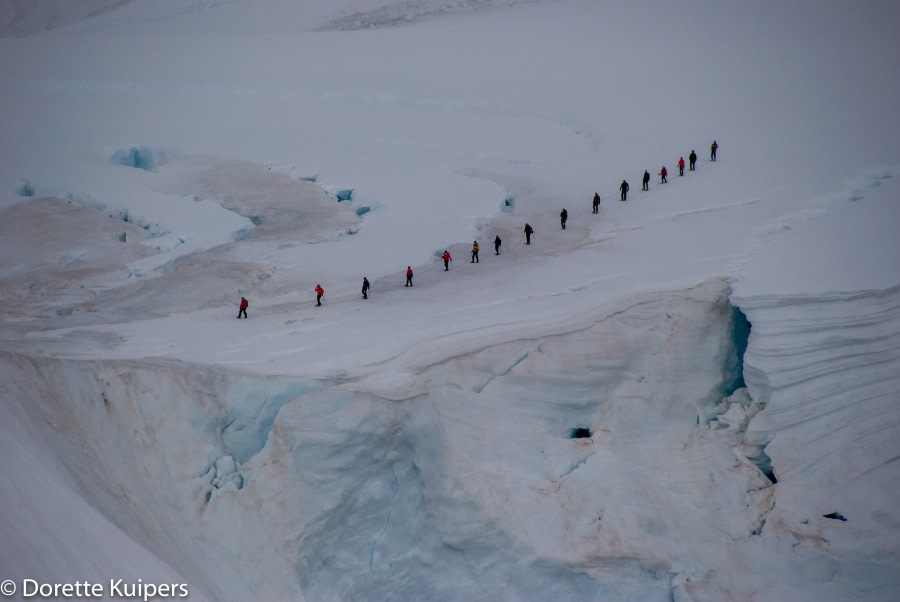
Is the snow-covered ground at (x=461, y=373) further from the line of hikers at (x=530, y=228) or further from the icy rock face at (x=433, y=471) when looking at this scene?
the line of hikers at (x=530, y=228)

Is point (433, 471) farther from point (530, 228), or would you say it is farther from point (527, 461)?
point (530, 228)

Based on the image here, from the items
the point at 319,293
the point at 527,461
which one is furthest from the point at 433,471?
the point at 319,293

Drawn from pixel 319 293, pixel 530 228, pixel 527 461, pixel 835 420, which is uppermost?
pixel 530 228

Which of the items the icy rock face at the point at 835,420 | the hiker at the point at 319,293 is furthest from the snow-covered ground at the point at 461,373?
the hiker at the point at 319,293

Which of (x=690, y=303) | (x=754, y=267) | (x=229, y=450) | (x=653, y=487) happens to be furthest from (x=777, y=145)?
(x=229, y=450)

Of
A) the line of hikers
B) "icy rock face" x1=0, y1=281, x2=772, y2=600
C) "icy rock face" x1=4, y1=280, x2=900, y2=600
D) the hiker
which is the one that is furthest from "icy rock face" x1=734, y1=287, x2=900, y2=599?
the hiker

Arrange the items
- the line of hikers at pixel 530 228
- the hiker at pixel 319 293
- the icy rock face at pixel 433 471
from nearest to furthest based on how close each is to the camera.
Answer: the icy rock face at pixel 433 471 < the hiker at pixel 319 293 < the line of hikers at pixel 530 228
